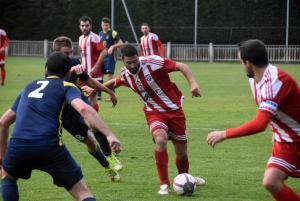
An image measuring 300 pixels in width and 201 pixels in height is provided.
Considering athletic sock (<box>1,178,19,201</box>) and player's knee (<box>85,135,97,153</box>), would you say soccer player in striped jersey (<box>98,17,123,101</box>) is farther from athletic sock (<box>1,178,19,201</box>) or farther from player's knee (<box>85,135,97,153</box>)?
athletic sock (<box>1,178,19,201</box>)

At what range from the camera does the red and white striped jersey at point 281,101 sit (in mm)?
5043

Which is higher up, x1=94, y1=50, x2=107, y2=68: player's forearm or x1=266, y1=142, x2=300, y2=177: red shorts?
x1=94, y1=50, x2=107, y2=68: player's forearm

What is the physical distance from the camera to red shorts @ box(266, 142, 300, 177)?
17.1 feet

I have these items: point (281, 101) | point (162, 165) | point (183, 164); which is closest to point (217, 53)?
point (183, 164)

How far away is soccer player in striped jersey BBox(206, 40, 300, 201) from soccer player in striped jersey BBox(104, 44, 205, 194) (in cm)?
181

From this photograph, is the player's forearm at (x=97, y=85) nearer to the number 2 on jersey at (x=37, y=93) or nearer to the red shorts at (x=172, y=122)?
the red shorts at (x=172, y=122)

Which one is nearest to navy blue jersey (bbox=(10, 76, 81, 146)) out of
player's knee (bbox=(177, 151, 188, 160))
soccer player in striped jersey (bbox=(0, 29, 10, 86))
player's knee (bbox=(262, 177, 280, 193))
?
player's knee (bbox=(262, 177, 280, 193))

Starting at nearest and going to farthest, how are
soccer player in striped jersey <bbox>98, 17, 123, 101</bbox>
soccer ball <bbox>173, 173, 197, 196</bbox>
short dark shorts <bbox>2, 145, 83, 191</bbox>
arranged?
1. short dark shorts <bbox>2, 145, 83, 191</bbox>
2. soccer ball <bbox>173, 173, 197, 196</bbox>
3. soccer player in striped jersey <bbox>98, 17, 123, 101</bbox>

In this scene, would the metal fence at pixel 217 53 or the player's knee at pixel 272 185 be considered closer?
the player's knee at pixel 272 185

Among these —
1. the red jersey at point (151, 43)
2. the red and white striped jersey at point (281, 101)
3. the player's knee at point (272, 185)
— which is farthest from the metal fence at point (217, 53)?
the player's knee at point (272, 185)

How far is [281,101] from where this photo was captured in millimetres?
5074

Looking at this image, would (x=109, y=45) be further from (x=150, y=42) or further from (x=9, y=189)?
(x=9, y=189)

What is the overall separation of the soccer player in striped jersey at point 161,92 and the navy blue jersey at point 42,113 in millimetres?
2024

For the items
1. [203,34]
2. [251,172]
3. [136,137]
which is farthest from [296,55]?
[251,172]
